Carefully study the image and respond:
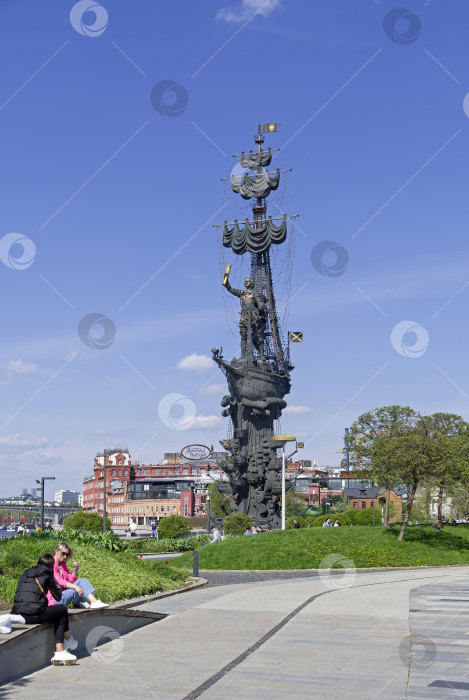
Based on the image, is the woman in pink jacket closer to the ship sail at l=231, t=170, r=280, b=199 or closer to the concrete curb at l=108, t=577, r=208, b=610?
the concrete curb at l=108, t=577, r=208, b=610

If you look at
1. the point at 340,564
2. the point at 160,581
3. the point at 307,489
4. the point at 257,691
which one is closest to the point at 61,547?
the point at 257,691

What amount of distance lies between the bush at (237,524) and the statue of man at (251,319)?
63.0ft

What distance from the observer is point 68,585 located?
44.1ft

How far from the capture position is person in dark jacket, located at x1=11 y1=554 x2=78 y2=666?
12094 mm

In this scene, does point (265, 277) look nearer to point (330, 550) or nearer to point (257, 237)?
point (257, 237)

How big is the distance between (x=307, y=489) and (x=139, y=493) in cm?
4047

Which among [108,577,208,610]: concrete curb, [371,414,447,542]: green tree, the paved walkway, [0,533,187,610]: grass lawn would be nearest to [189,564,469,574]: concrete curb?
[371,414,447,542]: green tree

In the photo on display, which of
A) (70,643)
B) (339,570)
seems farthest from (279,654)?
(339,570)

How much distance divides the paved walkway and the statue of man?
52.3 m

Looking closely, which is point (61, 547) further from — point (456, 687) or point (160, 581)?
point (160, 581)

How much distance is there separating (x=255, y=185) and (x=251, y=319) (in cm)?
1764

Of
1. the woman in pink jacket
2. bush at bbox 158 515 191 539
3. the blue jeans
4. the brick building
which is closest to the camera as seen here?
the blue jeans

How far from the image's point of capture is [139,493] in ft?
606

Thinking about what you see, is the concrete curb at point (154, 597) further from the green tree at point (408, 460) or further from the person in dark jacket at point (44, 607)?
the green tree at point (408, 460)
